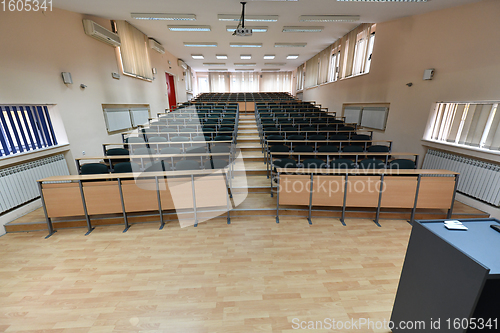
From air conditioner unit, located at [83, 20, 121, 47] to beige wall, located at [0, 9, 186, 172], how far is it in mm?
123

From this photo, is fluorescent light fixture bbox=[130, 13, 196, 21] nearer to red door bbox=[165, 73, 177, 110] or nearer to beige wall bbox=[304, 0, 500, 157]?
beige wall bbox=[304, 0, 500, 157]

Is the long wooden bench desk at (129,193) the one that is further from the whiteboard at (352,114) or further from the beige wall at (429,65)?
the whiteboard at (352,114)

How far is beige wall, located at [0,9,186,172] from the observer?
3.38m

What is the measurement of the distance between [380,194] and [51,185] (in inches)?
194

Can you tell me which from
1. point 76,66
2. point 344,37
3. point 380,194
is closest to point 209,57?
point 344,37

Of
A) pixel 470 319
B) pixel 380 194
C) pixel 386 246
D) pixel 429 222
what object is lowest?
pixel 386 246

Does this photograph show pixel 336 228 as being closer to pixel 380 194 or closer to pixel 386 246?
pixel 386 246

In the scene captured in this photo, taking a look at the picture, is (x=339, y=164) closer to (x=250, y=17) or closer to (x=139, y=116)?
(x=250, y=17)

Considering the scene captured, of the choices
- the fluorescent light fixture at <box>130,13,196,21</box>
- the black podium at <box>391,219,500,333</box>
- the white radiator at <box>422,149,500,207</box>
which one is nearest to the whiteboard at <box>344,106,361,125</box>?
the white radiator at <box>422,149,500,207</box>

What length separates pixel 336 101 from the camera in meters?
9.26

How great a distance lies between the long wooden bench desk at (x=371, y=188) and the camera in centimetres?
315

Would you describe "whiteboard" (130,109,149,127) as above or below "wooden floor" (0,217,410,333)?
above

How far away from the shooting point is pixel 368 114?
6.88 metres

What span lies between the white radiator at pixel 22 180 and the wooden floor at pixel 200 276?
625 mm
